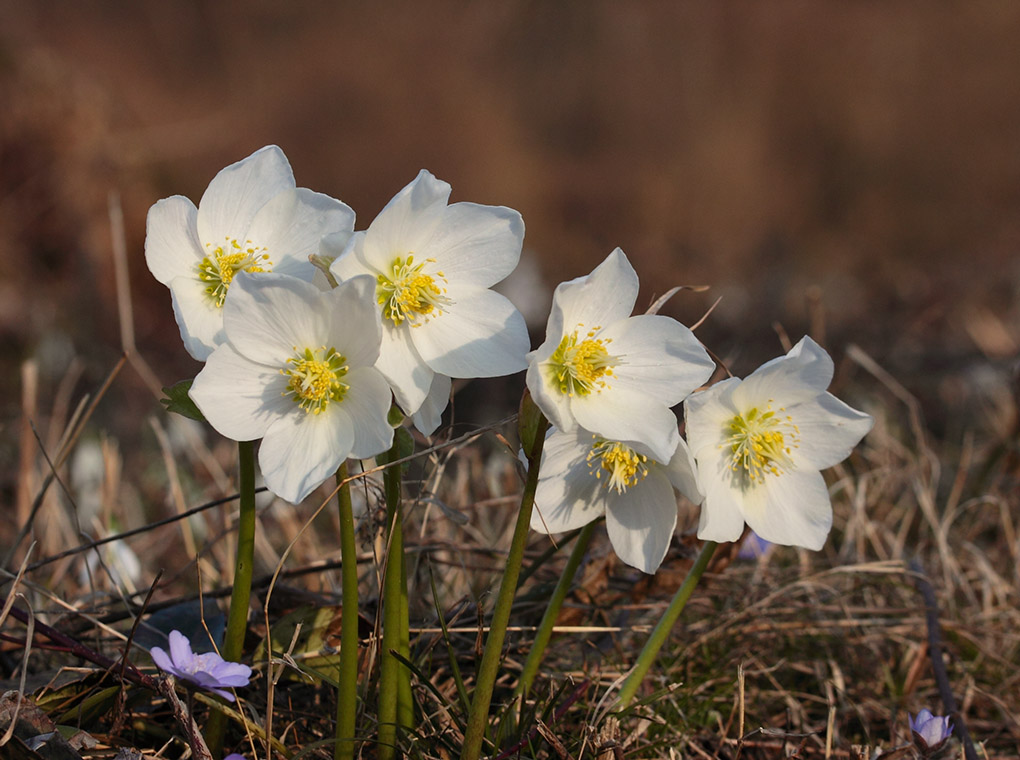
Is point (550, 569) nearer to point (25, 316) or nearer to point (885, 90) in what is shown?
point (25, 316)

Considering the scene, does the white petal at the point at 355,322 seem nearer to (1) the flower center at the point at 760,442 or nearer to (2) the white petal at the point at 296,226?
(2) the white petal at the point at 296,226

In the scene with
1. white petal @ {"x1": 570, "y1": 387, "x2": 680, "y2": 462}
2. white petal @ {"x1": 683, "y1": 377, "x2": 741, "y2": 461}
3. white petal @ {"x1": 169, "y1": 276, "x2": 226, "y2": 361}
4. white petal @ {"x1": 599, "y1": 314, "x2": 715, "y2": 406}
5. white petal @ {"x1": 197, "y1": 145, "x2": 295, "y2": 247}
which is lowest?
white petal @ {"x1": 683, "y1": 377, "x2": 741, "y2": 461}

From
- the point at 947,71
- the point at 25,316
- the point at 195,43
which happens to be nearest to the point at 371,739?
the point at 25,316

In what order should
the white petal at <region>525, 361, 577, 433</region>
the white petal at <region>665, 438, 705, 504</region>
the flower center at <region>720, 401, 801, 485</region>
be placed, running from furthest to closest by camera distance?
the flower center at <region>720, 401, 801, 485</region>, the white petal at <region>665, 438, 705, 504</region>, the white petal at <region>525, 361, 577, 433</region>

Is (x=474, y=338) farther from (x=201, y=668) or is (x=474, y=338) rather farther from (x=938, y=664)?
(x=938, y=664)

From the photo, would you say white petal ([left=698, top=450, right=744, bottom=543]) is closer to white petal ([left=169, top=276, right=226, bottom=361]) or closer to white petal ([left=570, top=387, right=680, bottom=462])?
white petal ([left=570, top=387, right=680, bottom=462])

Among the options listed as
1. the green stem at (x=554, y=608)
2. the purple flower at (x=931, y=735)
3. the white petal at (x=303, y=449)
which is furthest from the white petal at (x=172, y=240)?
the purple flower at (x=931, y=735)

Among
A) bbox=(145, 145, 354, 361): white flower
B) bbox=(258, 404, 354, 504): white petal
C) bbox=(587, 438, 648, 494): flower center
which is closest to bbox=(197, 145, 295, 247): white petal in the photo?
bbox=(145, 145, 354, 361): white flower
